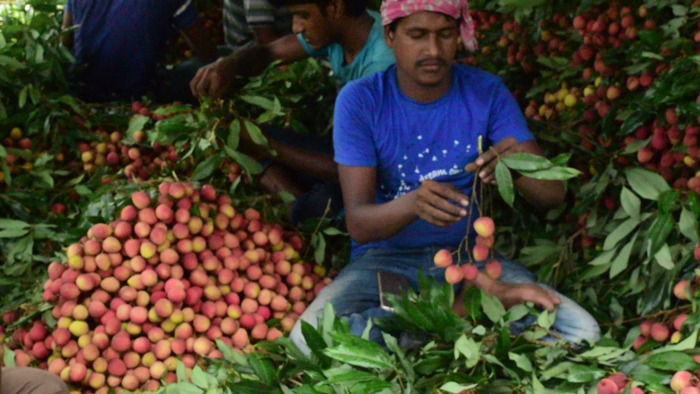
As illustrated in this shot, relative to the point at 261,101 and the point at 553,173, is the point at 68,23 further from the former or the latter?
the point at 553,173

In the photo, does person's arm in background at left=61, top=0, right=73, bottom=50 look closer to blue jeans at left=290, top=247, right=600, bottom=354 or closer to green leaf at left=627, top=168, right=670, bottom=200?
blue jeans at left=290, top=247, right=600, bottom=354

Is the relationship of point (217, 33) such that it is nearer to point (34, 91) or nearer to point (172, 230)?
point (34, 91)

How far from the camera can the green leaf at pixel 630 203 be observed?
5.18 feet

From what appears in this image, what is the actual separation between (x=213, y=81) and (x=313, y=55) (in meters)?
0.39

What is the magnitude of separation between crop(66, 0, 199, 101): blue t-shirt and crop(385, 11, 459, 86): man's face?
1343 millimetres

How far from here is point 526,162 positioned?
1255 mm

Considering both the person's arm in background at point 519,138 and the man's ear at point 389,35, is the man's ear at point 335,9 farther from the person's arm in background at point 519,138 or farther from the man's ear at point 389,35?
the person's arm in background at point 519,138

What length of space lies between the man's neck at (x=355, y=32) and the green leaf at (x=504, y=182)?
74 centimetres

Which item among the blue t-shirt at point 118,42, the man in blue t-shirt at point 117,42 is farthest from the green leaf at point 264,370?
the blue t-shirt at point 118,42

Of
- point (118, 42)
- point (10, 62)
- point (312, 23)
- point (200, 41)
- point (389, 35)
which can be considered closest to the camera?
point (389, 35)

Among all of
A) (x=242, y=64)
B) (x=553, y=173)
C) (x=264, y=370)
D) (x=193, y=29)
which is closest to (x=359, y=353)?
(x=264, y=370)

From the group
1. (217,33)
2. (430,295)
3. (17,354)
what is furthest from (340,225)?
(217,33)

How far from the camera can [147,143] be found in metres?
2.09

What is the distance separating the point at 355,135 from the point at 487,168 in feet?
1.26
